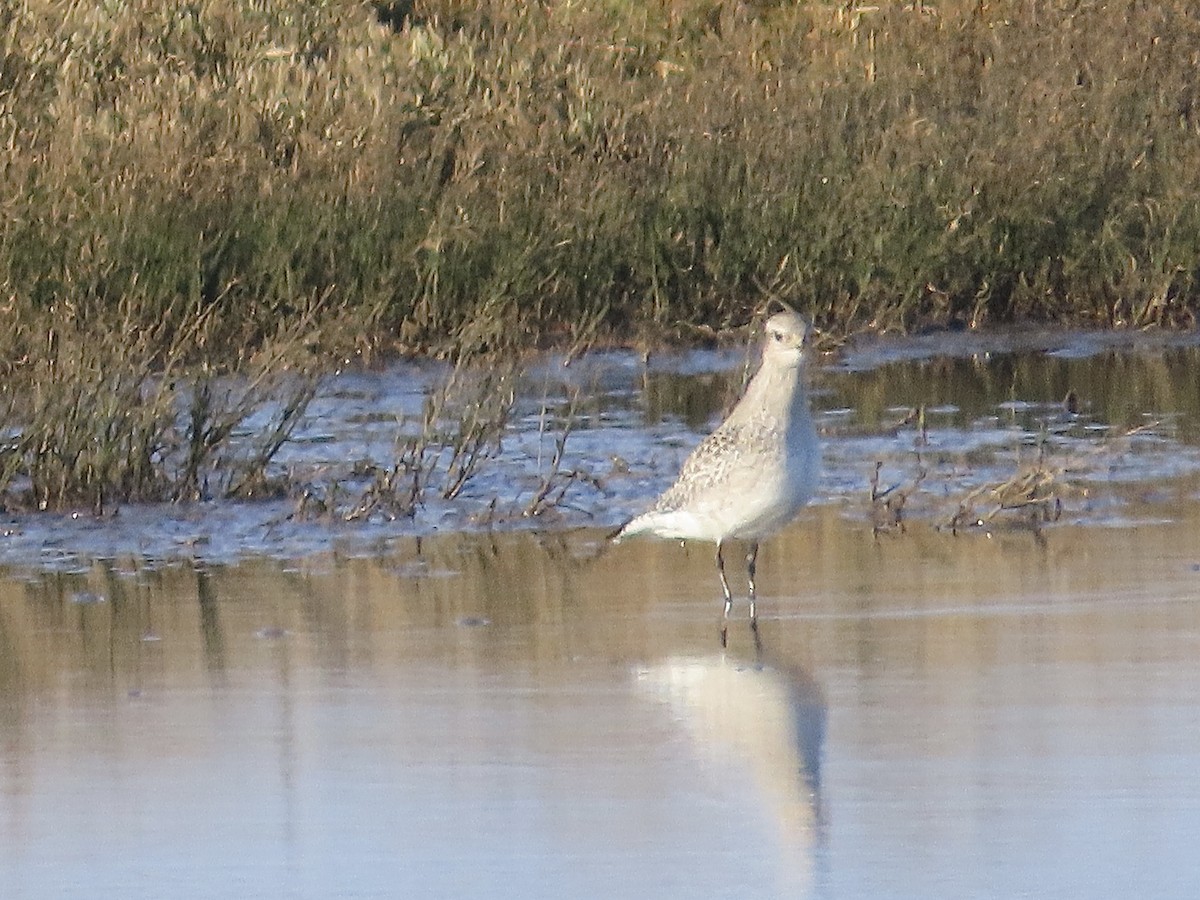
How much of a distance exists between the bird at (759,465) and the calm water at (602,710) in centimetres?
23

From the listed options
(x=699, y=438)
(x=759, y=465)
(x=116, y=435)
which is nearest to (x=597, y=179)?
(x=699, y=438)

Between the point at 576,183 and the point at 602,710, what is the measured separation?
7.81 metres

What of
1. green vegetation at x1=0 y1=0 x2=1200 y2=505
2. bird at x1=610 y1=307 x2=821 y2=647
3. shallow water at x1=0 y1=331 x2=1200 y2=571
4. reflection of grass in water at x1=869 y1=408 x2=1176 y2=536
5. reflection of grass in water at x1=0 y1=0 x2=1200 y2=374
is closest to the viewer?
bird at x1=610 y1=307 x2=821 y2=647

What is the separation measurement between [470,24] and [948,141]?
4.75 m

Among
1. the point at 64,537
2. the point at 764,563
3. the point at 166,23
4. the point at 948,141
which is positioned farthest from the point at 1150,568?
the point at 166,23

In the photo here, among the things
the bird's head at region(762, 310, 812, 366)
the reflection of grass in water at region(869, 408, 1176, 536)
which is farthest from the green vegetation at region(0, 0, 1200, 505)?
the bird's head at region(762, 310, 812, 366)

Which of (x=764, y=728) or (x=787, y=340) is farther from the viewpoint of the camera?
(x=787, y=340)

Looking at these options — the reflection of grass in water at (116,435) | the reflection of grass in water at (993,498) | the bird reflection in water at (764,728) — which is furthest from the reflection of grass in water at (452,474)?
the bird reflection in water at (764,728)

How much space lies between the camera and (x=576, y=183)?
13.9 meters

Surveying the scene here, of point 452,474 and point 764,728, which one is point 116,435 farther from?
point 764,728

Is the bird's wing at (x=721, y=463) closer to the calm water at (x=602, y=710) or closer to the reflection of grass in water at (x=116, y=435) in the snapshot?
A: the calm water at (x=602, y=710)

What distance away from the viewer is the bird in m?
7.30

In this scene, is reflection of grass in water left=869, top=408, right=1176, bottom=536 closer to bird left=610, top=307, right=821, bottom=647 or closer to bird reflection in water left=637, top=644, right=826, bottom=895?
bird left=610, top=307, right=821, bottom=647

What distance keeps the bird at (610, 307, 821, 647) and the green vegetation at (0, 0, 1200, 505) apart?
275cm
